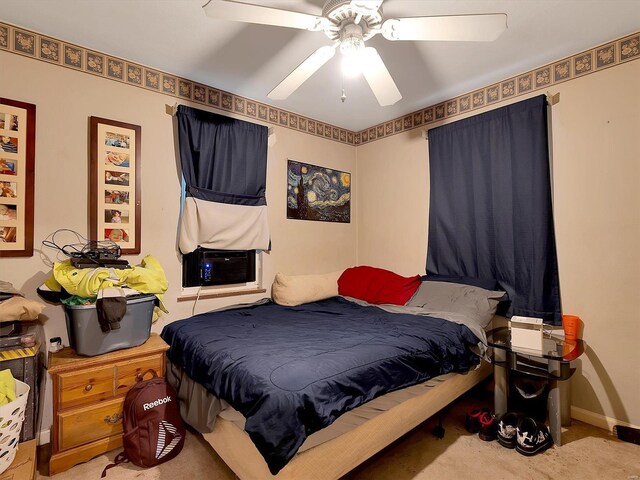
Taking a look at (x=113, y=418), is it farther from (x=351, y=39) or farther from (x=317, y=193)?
(x=317, y=193)

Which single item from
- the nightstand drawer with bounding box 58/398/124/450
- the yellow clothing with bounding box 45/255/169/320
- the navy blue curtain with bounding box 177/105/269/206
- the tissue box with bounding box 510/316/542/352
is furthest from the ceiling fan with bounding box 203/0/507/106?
the nightstand drawer with bounding box 58/398/124/450

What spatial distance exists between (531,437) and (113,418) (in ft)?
8.37

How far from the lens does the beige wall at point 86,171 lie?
84.2 inches

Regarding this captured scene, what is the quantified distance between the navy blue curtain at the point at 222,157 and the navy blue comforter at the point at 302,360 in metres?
1.08

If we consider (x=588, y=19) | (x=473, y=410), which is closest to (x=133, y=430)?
(x=473, y=410)

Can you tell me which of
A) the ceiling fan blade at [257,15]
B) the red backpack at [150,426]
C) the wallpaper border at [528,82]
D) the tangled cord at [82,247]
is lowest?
the red backpack at [150,426]

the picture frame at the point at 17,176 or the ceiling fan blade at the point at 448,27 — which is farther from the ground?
the ceiling fan blade at the point at 448,27

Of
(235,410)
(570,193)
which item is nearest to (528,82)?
(570,193)

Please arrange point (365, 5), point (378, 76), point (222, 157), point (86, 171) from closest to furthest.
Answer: point (365, 5) → point (378, 76) → point (86, 171) → point (222, 157)

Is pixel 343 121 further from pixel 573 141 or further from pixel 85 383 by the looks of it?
pixel 85 383

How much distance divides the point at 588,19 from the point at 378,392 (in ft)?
8.41

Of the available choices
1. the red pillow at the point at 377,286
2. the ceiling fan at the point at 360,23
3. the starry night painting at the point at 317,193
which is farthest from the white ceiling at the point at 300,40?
the red pillow at the point at 377,286

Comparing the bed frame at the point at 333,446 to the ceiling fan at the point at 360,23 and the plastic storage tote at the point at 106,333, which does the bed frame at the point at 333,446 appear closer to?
the plastic storage tote at the point at 106,333

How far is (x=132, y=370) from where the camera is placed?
206 cm
